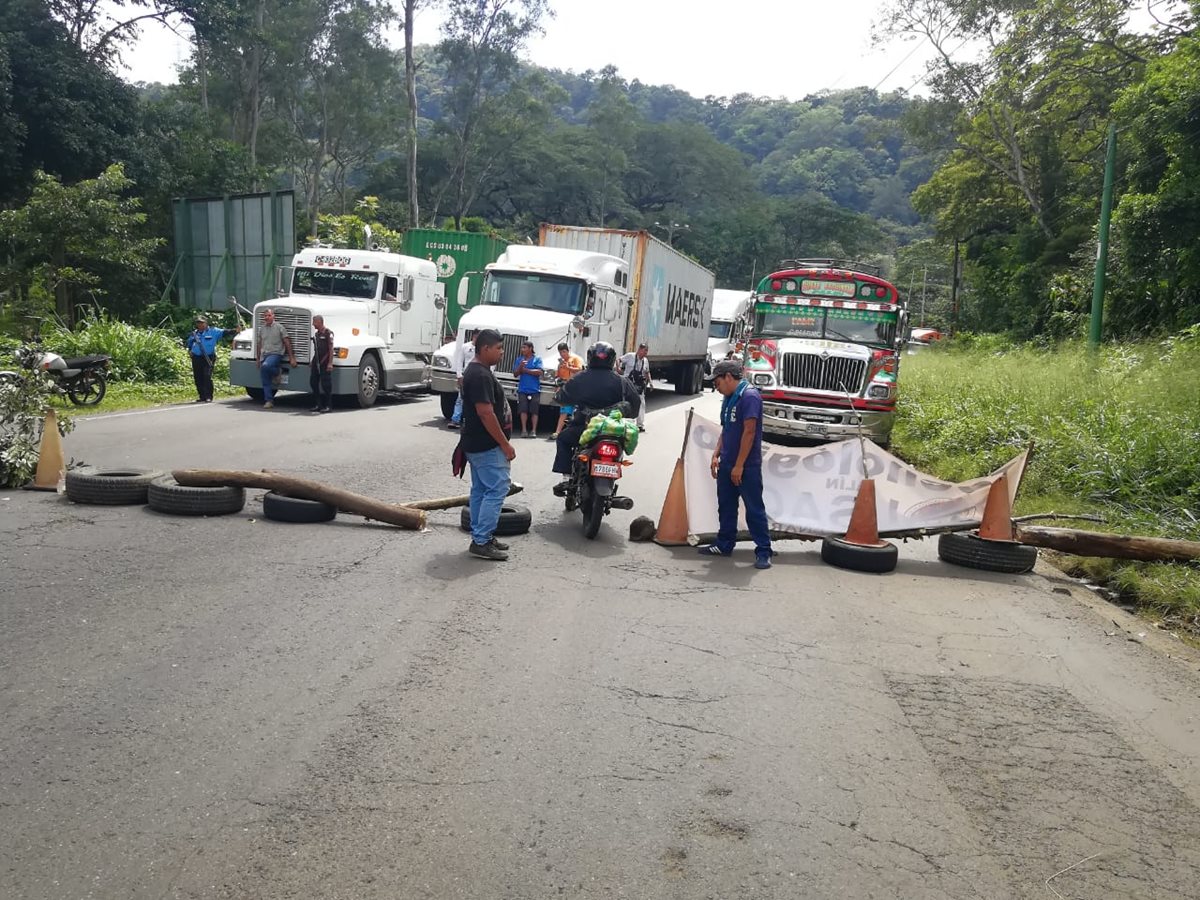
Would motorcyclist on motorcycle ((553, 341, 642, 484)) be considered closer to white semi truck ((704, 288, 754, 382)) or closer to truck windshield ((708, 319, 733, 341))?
white semi truck ((704, 288, 754, 382))

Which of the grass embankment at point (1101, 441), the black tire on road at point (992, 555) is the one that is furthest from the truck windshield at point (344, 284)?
the black tire on road at point (992, 555)

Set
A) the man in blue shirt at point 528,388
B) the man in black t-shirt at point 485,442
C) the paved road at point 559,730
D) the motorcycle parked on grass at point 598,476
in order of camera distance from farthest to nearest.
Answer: the man in blue shirt at point 528,388 → the motorcycle parked on grass at point 598,476 → the man in black t-shirt at point 485,442 → the paved road at point 559,730

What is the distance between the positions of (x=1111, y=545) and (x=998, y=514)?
868 millimetres

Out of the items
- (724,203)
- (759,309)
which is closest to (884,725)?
(759,309)

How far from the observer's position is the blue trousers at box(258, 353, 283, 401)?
18328mm

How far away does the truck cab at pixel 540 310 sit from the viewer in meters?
17.2

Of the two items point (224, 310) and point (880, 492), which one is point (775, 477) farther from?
point (224, 310)

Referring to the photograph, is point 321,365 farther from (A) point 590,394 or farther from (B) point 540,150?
(B) point 540,150

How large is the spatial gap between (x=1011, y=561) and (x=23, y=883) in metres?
7.45

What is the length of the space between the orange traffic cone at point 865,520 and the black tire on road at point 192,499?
5.23 meters

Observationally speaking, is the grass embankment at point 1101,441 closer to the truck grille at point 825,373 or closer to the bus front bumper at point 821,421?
the bus front bumper at point 821,421

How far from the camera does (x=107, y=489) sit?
8992mm

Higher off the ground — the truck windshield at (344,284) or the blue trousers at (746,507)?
the truck windshield at (344,284)

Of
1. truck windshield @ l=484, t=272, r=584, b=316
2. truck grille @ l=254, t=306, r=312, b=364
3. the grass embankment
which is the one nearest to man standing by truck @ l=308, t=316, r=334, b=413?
truck grille @ l=254, t=306, r=312, b=364
